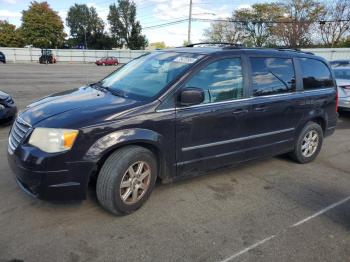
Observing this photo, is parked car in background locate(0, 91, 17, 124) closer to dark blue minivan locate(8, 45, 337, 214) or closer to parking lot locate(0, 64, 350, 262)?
parking lot locate(0, 64, 350, 262)

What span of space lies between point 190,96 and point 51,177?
64.5 inches

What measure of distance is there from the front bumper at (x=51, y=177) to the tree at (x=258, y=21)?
2646 inches

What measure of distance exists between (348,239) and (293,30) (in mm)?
58576

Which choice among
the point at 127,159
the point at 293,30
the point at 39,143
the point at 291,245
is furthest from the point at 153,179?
the point at 293,30

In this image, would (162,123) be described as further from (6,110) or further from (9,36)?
(9,36)

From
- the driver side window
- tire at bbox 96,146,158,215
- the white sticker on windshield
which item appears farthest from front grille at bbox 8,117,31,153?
the white sticker on windshield

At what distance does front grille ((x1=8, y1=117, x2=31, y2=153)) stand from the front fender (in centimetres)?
70

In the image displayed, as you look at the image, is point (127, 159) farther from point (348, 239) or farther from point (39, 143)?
point (348, 239)

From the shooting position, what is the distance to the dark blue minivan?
3.25 metres

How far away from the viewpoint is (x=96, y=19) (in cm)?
9112

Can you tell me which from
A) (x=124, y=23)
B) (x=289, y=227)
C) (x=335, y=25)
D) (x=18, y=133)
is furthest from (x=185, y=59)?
(x=124, y=23)

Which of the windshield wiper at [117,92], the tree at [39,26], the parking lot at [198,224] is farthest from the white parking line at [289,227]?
the tree at [39,26]

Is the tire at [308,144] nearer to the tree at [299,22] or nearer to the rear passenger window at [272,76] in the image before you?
the rear passenger window at [272,76]

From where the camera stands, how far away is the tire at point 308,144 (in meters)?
5.37
